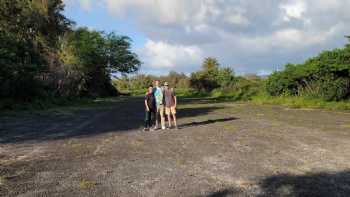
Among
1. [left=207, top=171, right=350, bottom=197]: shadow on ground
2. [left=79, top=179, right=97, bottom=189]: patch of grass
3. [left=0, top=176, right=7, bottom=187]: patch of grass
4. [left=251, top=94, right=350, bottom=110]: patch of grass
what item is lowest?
[left=0, top=176, right=7, bottom=187]: patch of grass

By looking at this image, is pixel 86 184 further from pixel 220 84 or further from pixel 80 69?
pixel 220 84

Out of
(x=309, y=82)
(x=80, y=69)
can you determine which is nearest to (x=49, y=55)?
(x=80, y=69)

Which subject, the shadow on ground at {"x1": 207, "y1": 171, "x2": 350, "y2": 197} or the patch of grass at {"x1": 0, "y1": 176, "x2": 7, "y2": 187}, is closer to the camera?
the shadow on ground at {"x1": 207, "y1": 171, "x2": 350, "y2": 197}

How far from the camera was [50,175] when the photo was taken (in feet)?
28.8

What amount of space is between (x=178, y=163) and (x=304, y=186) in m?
Answer: 3.22

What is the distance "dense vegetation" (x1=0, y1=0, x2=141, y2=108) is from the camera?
3459 cm

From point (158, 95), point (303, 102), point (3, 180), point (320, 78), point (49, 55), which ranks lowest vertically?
point (3, 180)

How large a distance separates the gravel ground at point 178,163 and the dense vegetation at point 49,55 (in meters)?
18.7

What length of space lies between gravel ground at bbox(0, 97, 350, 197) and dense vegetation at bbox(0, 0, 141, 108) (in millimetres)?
18672

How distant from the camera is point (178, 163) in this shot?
32.9ft

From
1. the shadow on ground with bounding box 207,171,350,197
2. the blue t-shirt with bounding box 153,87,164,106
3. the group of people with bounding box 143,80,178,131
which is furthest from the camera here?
the blue t-shirt with bounding box 153,87,164,106

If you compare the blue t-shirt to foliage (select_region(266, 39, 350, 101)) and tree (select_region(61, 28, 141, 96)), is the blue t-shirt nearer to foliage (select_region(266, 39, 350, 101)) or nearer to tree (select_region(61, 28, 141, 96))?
foliage (select_region(266, 39, 350, 101))

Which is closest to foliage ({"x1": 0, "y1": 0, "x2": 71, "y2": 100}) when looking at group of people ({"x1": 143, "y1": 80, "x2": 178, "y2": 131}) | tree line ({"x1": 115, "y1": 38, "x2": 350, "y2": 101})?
group of people ({"x1": 143, "y1": 80, "x2": 178, "y2": 131})

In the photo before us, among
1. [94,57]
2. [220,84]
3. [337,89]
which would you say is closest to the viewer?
[337,89]
